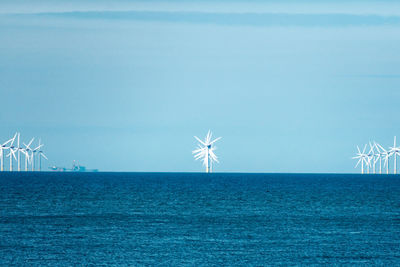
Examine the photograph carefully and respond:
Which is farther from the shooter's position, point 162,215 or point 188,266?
point 162,215

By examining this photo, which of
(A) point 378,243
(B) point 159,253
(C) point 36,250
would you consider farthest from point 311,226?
(C) point 36,250

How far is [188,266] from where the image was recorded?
40594 mm

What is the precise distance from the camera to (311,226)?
208ft

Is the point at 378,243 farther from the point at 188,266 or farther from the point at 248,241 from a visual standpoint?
the point at 188,266

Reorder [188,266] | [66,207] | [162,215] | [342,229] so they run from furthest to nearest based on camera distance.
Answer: [66,207]
[162,215]
[342,229]
[188,266]

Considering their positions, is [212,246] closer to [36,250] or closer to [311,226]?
[36,250]

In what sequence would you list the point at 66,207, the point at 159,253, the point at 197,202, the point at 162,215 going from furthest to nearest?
the point at 197,202, the point at 66,207, the point at 162,215, the point at 159,253

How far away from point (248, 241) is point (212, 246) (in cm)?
375

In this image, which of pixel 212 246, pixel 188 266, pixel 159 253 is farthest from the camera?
pixel 212 246

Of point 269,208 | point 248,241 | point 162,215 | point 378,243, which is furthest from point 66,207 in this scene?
point 378,243

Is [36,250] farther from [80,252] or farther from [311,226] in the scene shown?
[311,226]

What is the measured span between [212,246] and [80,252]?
8.83 metres

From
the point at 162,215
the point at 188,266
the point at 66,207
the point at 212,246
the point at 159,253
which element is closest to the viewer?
the point at 188,266

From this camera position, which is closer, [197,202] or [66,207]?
[66,207]
